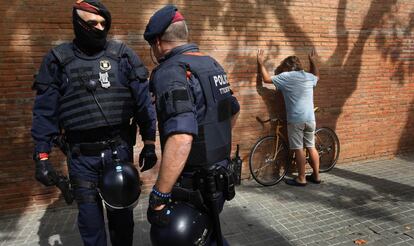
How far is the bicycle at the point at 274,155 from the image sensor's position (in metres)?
5.62

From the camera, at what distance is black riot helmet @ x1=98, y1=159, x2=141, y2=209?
274 cm

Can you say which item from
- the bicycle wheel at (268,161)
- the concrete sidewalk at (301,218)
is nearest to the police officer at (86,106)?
the concrete sidewalk at (301,218)

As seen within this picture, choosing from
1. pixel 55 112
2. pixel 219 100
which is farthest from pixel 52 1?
pixel 219 100

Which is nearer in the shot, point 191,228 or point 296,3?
point 191,228

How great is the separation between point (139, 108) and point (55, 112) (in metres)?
0.67

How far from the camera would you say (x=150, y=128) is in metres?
3.17

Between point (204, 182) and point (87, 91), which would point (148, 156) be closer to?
point (87, 91)

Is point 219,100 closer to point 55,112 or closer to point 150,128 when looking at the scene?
point 150,128

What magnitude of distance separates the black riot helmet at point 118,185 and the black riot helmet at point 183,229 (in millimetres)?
552

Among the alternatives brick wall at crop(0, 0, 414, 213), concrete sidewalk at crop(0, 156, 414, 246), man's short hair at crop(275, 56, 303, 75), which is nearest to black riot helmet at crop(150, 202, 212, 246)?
concrete sidewalk at crop(0, 156, 414, 246)

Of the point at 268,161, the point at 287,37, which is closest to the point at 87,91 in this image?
the point at 268,161

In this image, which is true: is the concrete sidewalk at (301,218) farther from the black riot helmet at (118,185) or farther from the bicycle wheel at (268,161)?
the black riot helmet at (118,185)

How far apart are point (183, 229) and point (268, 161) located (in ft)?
11.7

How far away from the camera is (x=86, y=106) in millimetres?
2814
